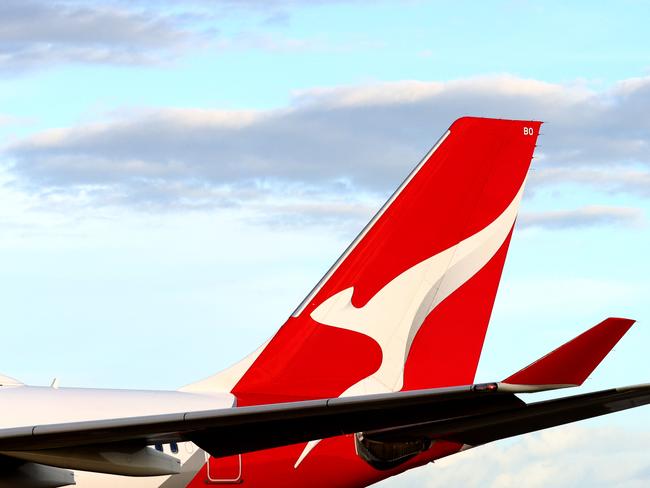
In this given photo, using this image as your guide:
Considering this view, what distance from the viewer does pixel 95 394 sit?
57.3ft

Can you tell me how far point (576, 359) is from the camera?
34.8 feet

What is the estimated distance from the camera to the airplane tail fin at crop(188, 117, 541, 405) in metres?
19.2

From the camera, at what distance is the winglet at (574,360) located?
10.5 metres

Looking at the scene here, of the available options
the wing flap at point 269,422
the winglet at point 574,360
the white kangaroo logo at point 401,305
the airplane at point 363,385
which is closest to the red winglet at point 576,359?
the winglet at point 574,360

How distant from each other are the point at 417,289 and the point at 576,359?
30.3ft

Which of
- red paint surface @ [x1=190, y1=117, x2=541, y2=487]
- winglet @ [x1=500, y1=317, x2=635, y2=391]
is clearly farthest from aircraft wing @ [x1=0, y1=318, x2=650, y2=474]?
red paint surface @ [x1=190, y1=117, x2=541, y2=487]

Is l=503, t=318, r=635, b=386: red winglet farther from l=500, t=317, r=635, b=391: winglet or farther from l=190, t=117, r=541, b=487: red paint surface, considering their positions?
l=190, t=117, r=541, b=487: red paint surface

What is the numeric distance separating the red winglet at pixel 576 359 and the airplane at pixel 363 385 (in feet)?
5.81

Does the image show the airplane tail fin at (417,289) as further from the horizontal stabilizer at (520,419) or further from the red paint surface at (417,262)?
the horizontal stabilizer at (520,419)

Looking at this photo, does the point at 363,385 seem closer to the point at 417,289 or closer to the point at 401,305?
the point at 401,305

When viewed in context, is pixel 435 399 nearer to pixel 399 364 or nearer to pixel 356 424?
pixel 356 424

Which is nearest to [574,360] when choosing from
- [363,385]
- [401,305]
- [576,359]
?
[576,359]

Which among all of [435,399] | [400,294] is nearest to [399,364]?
[400,294]

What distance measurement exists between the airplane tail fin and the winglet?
8.56 m
